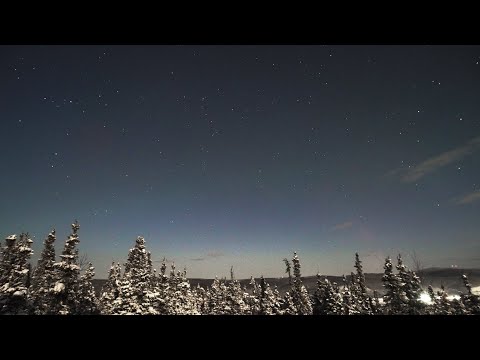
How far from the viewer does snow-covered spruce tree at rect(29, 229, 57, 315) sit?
103ft

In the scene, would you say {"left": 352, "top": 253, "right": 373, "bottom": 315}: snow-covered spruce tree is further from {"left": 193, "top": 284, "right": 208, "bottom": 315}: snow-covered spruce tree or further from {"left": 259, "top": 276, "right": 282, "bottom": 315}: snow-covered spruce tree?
{"left": 193, "top": 284, "right": 208, "bottom": 315}: snow-covered spruce tree

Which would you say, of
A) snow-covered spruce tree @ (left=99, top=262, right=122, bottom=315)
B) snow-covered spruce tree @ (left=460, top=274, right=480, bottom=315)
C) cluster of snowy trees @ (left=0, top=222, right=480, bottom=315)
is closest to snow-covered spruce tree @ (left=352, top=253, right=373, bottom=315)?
cluster of snowy trees @ (left=0, top=222, right=480, bottom=315)

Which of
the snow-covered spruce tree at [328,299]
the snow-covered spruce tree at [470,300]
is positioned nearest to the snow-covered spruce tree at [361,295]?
the snow-covered spruce tree at [328,299]

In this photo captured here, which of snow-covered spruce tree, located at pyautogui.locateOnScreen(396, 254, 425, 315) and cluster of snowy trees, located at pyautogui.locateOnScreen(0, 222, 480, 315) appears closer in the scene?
cluster of snowy trees, located at pyautogui.locateOnScreen(0, 222, 480, 315)

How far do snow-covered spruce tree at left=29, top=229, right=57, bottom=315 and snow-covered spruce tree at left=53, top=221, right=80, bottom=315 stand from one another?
1.93ft

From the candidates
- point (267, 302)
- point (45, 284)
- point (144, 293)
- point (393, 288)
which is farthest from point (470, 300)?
point (45, 284)

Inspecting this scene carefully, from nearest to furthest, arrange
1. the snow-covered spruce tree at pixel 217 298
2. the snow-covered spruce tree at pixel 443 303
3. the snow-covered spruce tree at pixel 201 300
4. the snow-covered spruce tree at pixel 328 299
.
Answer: the snow-covered spruce tree at pixel 443 303 < the snow-covered spruce tree at pixel 328 299 < the snow-covered spruce tree at pixel 217 298 < the snow-covered spruce tree at pixel 201 300

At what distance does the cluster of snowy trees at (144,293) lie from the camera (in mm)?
32125

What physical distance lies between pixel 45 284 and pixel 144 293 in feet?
60.7

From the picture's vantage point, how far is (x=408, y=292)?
159 ft

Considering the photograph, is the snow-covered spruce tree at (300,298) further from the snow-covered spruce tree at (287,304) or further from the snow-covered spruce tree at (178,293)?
the snow-covered spruce tree at (178,293)

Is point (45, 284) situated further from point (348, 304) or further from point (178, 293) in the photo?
point (348, 304)
